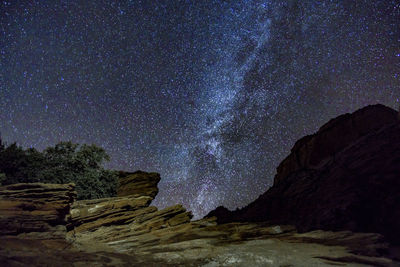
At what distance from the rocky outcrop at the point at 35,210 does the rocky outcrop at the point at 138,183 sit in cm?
1504

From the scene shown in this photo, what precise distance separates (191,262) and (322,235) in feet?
42.6

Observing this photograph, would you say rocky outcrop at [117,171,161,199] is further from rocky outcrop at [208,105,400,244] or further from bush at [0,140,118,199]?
rocky outcrop at [208,105,400,244]

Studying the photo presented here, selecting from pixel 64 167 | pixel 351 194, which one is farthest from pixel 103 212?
pixel 351 194

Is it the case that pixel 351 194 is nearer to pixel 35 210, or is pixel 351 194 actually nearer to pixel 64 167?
pixel 35 210

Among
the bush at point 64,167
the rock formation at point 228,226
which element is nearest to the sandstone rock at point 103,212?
the rock formation at point 228,226

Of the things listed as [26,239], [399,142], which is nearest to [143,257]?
[26,239]

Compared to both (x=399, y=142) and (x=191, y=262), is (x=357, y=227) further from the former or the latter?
(x=191, y=262)

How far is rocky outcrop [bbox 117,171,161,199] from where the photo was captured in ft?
102

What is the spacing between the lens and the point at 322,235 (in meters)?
18.3

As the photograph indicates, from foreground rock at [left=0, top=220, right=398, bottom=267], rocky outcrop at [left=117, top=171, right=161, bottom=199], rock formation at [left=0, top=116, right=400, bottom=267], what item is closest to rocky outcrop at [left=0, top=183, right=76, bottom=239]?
rock formation at [left=0, top=116, right=400, bottom=267]

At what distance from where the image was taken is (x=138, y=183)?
3238cm

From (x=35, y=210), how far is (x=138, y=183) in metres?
18.5

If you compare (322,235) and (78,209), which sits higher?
(78,209)

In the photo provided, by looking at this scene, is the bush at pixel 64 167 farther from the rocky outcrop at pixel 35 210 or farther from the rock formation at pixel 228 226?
the rocky outcrop at pixel 35 210
